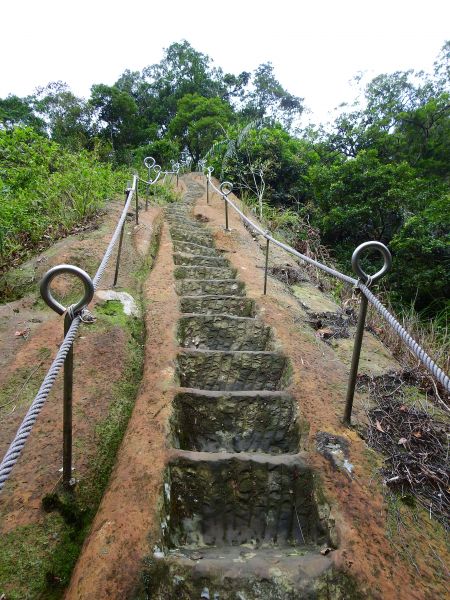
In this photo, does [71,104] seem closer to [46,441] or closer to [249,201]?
[249,201]

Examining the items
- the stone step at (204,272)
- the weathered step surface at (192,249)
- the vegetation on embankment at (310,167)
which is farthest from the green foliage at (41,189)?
the stone step at (204,272)

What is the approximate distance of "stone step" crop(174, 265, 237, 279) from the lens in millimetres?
4285

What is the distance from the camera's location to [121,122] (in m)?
18.8

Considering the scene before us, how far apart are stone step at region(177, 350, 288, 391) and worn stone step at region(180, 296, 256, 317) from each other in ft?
2.69

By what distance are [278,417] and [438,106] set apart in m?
12.3

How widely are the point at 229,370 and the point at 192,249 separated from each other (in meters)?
Answer: 2.86

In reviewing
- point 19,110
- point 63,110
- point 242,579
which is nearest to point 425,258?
point 242,579

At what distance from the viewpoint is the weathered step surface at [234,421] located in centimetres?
222

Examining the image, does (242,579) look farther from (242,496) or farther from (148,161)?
(148,161)

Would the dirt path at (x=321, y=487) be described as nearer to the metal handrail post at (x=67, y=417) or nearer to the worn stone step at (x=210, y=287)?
the metal handrail post at (x=67, y=417)

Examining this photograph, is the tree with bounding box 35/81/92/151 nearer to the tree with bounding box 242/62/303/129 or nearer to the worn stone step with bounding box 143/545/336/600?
the tree with bounding box 242/62/303/129

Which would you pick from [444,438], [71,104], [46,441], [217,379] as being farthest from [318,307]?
[71,104]

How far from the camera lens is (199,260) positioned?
4699 mm

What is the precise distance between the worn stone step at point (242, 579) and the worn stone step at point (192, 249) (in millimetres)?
4018
